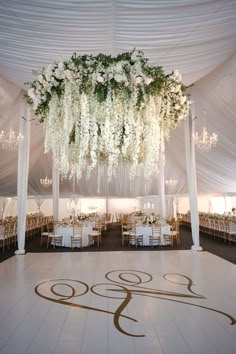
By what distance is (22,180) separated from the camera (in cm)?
737

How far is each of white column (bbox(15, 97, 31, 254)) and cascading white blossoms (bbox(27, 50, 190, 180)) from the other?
3.92 m

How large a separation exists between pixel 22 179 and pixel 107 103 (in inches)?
199

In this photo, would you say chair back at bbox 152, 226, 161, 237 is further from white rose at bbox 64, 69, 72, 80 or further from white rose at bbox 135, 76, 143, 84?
white rose at bbox 64, 69, 72, 80

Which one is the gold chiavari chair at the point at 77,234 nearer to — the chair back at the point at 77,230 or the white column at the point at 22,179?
the chair back at the point at 77,230

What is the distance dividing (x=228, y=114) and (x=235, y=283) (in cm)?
474

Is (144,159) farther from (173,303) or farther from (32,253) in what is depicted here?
(32,253)

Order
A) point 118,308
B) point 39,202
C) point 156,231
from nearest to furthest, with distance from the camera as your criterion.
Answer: point 118,308 → point 156,231 → point 39,202

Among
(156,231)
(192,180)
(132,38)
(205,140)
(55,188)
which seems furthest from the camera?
(55,188)

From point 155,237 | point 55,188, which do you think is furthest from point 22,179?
point 155,237

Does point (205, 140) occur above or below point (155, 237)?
above

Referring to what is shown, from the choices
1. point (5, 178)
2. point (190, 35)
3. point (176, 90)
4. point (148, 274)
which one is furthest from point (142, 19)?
point (5, 178)

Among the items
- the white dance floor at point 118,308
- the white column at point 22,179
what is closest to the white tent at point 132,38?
the white column at point 22,179

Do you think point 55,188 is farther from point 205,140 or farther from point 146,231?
point 205,140

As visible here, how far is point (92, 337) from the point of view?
8.98 ft
